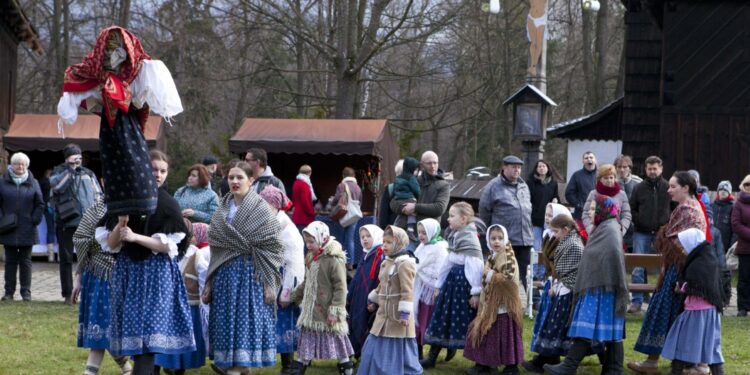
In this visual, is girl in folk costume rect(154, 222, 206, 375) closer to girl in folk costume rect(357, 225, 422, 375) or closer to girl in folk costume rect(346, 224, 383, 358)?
girl in folk costume rect(357, 225, 422, 375)

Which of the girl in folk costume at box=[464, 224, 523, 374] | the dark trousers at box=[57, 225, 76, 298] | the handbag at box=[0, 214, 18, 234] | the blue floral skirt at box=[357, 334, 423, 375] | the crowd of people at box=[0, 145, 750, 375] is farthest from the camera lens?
the handbag at box=[0, 214, 18, 234]

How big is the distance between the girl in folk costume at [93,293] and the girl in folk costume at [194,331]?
55 centimetres

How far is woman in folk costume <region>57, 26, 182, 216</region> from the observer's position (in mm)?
6406

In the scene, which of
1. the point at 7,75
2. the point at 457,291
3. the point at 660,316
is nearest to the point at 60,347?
the point at 457,291

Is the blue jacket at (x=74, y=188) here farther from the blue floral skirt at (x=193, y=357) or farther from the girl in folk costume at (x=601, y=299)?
the girl in folk costume at (x=601, y=299)

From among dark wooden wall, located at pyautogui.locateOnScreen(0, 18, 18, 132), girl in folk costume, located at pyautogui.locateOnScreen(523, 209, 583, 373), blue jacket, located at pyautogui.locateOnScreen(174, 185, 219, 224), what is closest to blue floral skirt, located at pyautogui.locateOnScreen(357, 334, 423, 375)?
girl in folk costume, located at pyautogui.locateOnScreen(523, 209, 583, 373)

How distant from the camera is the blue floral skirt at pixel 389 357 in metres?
8.31

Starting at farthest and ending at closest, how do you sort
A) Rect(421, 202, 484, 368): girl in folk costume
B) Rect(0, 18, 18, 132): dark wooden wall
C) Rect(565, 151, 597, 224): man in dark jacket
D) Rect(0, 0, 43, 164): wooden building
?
Rect(0, 18, 18, 132): dark wooden wall < Rect(0, 0, 43, 164): wooden building < Rect(565, 151, 597, 224): man in dark jacket < Rect(421, 202, 484, 368): girl in folk costume

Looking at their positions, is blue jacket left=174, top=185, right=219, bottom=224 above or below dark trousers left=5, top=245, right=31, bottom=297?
above

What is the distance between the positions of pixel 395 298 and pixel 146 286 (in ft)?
6.86

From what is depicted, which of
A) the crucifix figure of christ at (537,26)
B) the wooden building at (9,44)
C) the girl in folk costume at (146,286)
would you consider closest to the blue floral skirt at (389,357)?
the girl in folk costume at (146,286)

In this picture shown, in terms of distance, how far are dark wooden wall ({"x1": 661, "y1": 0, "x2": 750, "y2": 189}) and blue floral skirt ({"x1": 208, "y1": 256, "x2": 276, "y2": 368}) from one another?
1234 centimetres

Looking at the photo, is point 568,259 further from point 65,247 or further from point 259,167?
point 65,247

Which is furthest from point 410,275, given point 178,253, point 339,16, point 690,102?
point 339,16
